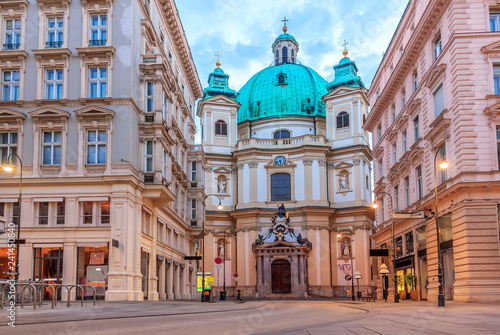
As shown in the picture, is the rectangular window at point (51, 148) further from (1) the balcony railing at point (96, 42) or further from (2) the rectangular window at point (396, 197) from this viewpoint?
(2) the rectangular window at point (396, 197)

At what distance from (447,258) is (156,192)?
18170mm

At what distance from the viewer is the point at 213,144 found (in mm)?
84250

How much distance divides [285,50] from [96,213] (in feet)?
232

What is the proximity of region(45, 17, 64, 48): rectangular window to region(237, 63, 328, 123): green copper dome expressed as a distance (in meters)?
49.7

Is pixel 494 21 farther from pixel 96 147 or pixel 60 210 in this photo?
pixel 60 210

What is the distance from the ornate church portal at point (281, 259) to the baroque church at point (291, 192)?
0.12 meters

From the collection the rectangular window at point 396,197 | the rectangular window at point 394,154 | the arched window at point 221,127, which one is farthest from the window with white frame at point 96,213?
the arched window at point 221,127

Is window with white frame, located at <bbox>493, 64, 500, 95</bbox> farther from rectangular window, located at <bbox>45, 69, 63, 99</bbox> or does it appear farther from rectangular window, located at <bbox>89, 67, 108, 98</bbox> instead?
rectangular window, located at <bbox>45, 69, 63, 99</bbox>

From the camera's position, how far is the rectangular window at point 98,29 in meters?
39.6

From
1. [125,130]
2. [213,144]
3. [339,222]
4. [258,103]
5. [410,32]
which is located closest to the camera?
[125,130]

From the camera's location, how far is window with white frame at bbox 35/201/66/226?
37.8 metres

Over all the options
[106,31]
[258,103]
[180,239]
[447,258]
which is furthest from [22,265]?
[258,103]

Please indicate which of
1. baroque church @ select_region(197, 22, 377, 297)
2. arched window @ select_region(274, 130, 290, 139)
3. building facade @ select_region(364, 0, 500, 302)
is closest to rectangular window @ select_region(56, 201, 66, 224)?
building facade @ select_region(364, 0, 500, 302)

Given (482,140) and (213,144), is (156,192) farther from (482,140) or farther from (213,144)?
(213,144)
